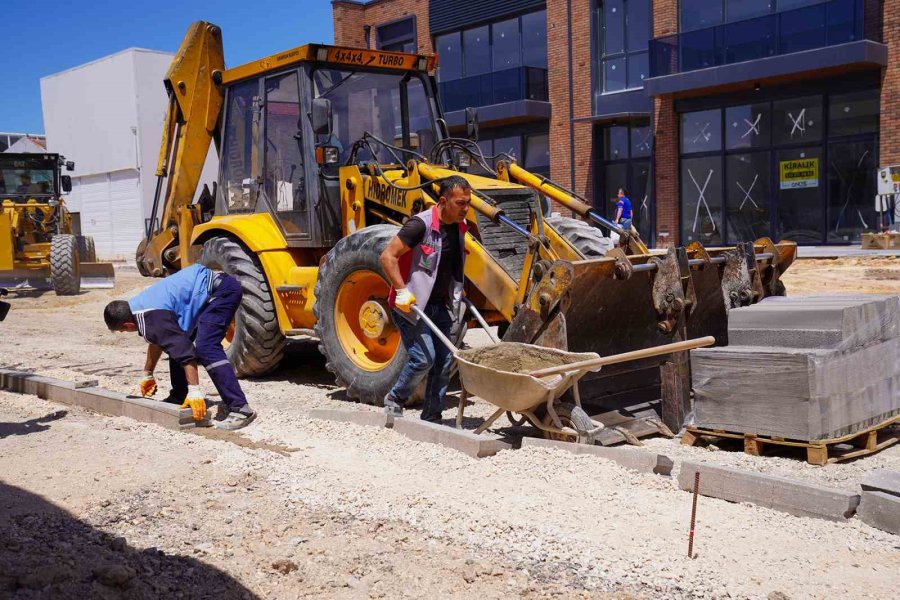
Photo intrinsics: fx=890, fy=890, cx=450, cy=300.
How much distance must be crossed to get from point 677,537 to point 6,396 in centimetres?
689

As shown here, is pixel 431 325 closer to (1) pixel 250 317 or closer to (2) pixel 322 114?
(2) pixel 322 114

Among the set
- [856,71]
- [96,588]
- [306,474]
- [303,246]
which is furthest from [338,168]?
[856,71]

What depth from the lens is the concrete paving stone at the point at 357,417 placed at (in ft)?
21.1

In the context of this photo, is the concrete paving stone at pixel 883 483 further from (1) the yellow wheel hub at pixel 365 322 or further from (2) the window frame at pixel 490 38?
(2) the window frame at pixel 490 38

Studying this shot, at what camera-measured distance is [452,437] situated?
5.82m

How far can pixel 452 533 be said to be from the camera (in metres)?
4.47

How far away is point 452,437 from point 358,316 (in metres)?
2.47

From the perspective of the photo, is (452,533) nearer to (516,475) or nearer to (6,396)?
(516,475)

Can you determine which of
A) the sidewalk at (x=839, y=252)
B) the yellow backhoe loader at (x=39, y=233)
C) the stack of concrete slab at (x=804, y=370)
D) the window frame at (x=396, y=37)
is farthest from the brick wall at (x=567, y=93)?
the stack of concrete slab at (x=804, y=370)

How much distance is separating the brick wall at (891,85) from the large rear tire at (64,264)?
56.5ft

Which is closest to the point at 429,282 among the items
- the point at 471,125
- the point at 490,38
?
the point at 471,125

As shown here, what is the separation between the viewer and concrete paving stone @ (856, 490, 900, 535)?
170 inches

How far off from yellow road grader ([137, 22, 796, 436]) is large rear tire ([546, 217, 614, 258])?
22mm

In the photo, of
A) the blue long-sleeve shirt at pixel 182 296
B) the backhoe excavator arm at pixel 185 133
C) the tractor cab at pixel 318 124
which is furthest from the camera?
the backhoe excavator arm at pixel 185 133
